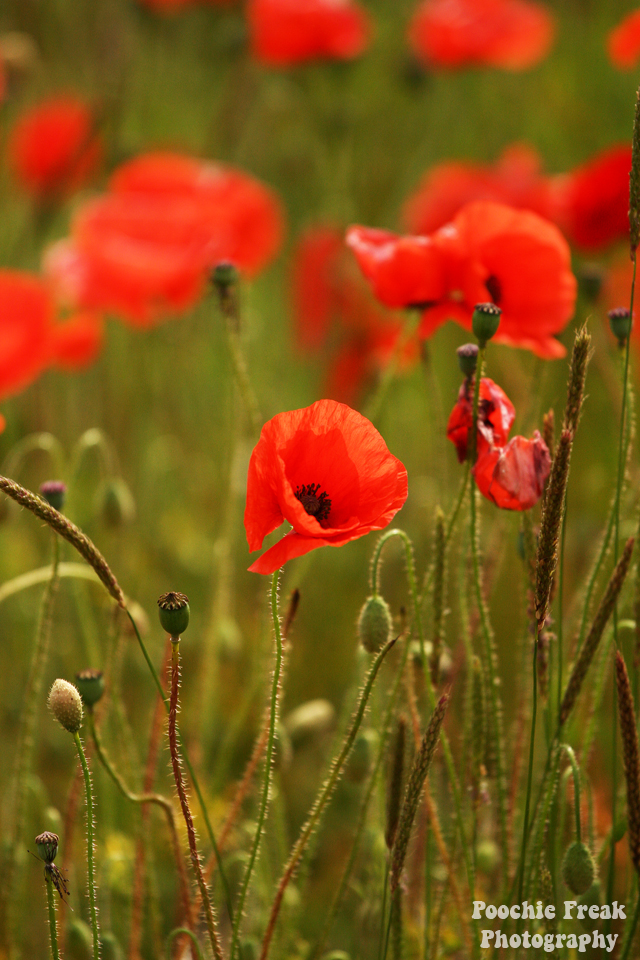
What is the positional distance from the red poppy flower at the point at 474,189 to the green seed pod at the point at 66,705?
→ 1802 millimetres

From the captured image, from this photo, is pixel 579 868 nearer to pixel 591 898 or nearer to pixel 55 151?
pixel 591 898

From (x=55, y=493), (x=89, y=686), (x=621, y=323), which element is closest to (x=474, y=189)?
(x=621, y=323)

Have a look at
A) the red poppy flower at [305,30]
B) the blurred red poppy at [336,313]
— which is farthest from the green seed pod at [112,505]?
the red poppy flower at [305,30]

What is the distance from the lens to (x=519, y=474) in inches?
35.5

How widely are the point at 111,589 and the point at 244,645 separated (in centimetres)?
145

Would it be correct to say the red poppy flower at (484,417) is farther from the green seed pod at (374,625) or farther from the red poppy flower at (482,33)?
the red poppy flower at (482,33)

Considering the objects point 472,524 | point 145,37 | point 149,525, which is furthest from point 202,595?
point 145,37

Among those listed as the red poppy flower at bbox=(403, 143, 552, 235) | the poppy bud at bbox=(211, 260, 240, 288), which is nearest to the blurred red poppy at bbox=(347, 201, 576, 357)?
the poppy bud at bbox=(211, 260, 240, 288)

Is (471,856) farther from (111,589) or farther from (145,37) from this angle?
(145,37)

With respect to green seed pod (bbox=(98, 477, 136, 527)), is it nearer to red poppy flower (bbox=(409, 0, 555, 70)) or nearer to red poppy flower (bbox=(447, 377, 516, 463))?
red poppy flower (bbox=(447, 377, 516, 463))

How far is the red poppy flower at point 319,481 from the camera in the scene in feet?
2.67

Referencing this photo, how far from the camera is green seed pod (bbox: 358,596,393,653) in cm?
96

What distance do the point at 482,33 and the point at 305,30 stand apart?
0.46 metres

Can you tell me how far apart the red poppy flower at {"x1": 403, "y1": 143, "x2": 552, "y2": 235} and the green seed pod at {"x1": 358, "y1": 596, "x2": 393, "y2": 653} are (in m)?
1.56
